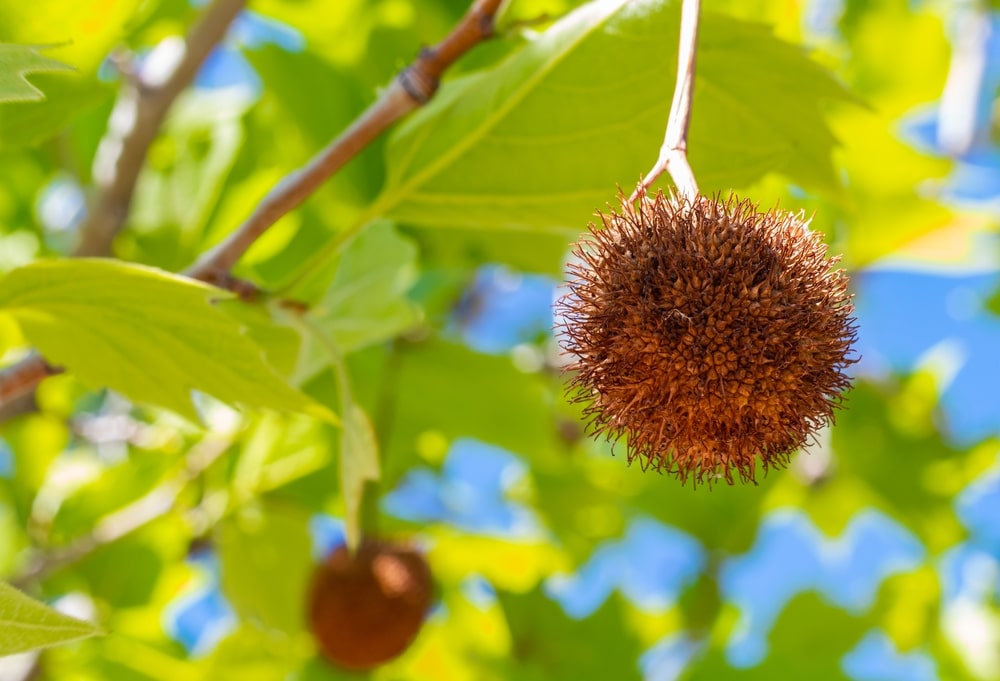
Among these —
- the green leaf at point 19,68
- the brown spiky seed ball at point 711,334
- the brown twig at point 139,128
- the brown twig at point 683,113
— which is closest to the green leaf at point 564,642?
the brown twig at point 139,128

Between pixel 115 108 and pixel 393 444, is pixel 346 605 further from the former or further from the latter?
pixel 115 108

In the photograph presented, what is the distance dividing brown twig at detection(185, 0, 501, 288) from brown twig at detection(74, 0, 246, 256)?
97cm

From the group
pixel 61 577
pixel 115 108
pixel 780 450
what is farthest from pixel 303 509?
pixel 780 450

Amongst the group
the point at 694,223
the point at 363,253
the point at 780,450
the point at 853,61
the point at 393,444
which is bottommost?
the point at 393,444

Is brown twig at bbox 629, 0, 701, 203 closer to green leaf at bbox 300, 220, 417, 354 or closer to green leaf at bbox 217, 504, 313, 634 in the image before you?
green leaf at bbox 300, 220, 417, 354

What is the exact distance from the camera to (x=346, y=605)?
259 centimetres

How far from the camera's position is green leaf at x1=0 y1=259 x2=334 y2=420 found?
1319 millimetres

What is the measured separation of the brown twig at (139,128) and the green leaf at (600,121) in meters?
0.97

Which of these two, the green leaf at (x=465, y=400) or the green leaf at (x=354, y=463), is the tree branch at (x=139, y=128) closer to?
the green leaf at (x=465, y=400)

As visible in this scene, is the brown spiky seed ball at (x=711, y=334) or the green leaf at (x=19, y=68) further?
the brown spiky seed ball at (x=711, y=334)

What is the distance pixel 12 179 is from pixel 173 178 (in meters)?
0.60

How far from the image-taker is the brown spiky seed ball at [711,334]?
1.17 m

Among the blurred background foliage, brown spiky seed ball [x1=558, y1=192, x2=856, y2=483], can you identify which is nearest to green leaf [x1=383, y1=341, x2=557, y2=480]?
the blurred background foliage

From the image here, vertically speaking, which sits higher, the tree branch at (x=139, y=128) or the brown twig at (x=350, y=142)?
the brown twig at (x=350, y=142)
